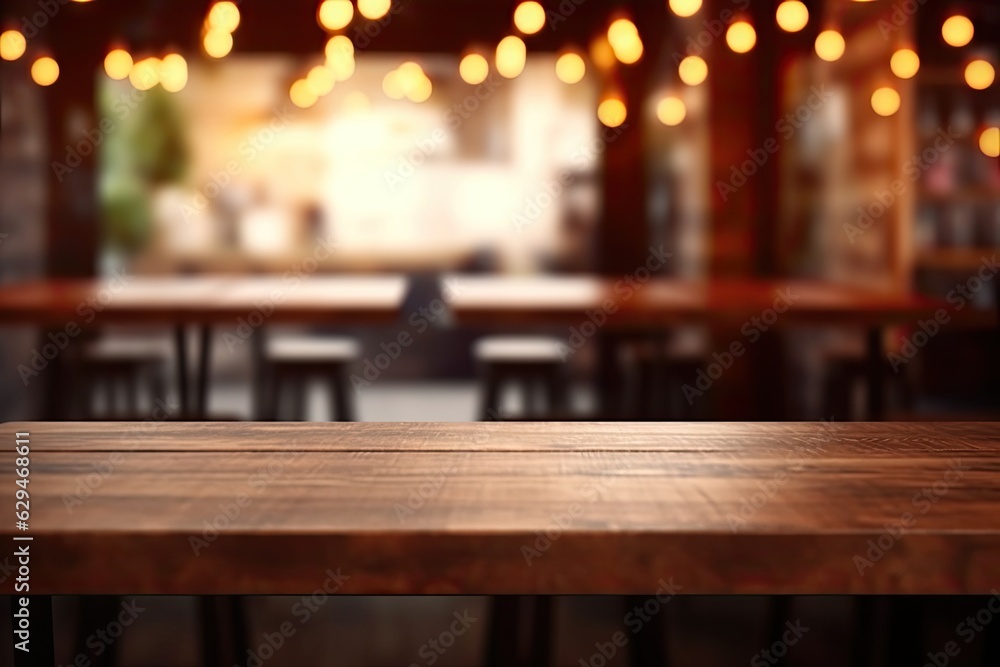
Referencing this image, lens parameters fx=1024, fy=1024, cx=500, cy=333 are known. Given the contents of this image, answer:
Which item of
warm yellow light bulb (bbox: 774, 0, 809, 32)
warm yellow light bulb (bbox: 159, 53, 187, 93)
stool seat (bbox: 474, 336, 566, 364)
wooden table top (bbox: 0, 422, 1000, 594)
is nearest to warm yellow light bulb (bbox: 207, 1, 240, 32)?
warm yellow light bulb (bbox: 159, 53, 187, 93)

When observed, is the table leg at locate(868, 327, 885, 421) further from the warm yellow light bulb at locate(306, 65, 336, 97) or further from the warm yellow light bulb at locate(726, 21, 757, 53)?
the warm yellow light bulb at locate(306, 65, 336, 97)

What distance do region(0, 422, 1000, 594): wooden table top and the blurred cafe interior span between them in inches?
58.3

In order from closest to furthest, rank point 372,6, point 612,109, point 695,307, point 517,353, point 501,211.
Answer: point 695,307 < point 372,6 < point 517,353 < point 612,109 < point 501,211

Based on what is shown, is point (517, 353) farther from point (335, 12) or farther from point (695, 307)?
point (335, 12)

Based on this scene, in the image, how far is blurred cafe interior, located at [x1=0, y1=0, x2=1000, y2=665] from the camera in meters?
3.65

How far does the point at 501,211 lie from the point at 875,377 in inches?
178

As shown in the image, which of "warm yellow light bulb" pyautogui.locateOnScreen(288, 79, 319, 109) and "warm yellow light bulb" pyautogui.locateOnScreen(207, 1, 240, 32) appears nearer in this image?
"warm yellow light bulb" pyautogui.locateOnScreen(207, 1, 240, 32)

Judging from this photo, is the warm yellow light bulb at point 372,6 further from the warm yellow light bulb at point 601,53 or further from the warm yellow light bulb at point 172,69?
the warm yellow light bulb at point 601,53

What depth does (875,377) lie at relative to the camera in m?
3.20

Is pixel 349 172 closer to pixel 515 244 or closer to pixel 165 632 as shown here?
pixel 515 244

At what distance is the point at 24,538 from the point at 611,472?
0.58 meters

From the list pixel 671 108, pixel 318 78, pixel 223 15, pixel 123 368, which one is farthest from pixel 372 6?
pixel 671 108

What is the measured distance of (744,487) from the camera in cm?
105

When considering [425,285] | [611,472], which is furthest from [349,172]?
[611,472]
